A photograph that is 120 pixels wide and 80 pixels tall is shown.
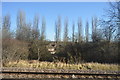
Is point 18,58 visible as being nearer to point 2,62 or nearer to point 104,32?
point 2,62

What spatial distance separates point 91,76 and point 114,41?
1206cm

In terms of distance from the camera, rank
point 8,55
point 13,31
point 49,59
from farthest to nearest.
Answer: point 49,59, point 13,31, point 8,55

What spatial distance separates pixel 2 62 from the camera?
17750 millimetres

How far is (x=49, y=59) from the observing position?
970 inches

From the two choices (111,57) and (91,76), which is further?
(111,57)

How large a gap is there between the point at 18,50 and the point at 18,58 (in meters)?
1.26

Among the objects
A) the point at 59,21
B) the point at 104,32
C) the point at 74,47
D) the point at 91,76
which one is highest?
the point at 59,21

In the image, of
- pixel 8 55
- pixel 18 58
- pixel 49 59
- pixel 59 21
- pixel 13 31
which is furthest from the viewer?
pixel 59 21

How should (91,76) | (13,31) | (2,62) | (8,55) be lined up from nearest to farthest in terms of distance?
(91,76) → (2,62) → (8,55) → (13,31)

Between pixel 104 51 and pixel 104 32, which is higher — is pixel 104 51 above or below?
below

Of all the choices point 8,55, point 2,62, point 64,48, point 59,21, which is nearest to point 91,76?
point 2,62

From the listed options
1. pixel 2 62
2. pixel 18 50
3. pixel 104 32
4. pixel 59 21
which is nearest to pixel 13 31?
pixel 18 50

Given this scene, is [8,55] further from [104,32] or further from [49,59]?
[104,32]

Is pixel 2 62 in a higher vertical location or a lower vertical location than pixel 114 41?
lower
